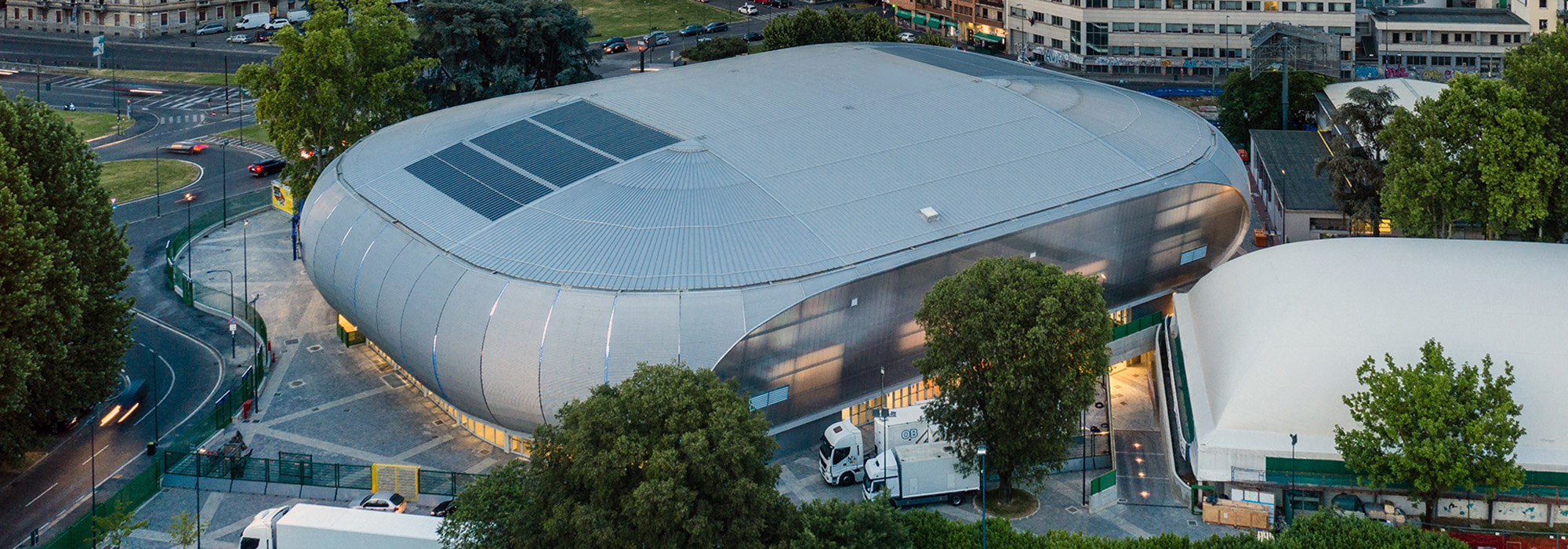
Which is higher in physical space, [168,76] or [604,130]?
[168,76]

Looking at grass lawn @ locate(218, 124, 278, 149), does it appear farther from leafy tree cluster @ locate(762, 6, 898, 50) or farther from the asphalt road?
leafy tree cluster @ locate(762, 6, 898, 50)

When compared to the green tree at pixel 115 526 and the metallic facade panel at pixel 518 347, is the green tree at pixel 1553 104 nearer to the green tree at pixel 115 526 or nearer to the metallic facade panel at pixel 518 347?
the metallic facade panel at pixel 518 347

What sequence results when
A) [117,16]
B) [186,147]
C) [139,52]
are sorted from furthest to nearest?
[117,16], [139,52], [186,147]

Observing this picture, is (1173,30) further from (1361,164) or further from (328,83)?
(328,83)

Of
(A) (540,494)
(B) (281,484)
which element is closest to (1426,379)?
(A) (540,494)

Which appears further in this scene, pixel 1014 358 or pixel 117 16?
pixel 117 16

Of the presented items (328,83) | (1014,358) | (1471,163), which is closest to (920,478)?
(1014,358)

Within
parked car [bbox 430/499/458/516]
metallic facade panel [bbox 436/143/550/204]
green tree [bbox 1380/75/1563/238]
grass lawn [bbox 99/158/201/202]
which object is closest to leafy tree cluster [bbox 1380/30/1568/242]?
green tree [bbox 1380/75/1563/238]
